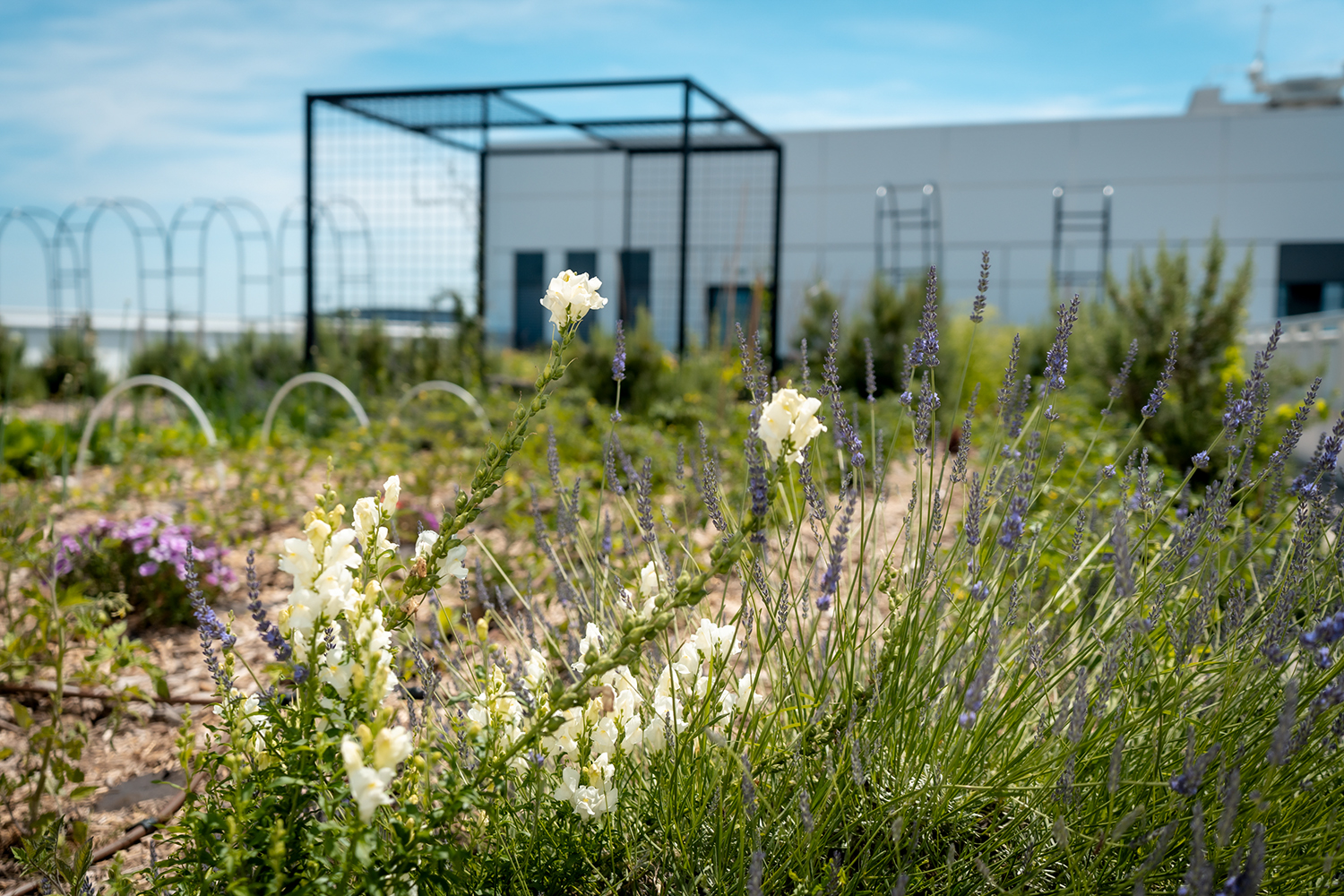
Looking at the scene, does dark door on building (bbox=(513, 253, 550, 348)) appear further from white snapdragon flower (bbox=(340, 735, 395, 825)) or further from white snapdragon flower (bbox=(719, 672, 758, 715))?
white snapdragon flower (bbox=(340, 735, 395, 825))

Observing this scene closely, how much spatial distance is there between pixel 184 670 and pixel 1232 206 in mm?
17016

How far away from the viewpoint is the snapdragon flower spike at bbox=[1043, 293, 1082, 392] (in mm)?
1376

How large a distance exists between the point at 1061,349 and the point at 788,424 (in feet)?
2.18

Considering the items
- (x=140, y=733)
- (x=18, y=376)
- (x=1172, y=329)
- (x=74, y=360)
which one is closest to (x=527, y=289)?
(x=74, y=360)

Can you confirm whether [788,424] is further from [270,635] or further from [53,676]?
[53,676]

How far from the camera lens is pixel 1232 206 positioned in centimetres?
1538

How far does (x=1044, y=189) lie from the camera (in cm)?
1574

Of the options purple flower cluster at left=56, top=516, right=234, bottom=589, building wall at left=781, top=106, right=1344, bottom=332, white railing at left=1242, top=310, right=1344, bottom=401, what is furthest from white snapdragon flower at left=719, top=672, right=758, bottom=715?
building wall at left=781, top=106, right=1344, bottom=332

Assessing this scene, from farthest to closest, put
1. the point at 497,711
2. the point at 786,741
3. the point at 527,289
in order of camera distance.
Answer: the point at 527,289
the point at 786,741
the point at 497,711

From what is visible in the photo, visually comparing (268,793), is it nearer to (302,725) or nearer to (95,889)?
(302,725)

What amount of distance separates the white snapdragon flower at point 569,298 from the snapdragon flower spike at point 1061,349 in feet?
2.19

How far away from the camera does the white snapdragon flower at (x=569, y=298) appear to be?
1202 millimetres

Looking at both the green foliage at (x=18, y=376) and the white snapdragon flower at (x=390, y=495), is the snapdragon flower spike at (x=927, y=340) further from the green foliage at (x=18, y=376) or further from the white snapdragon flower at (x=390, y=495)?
the green foliage at (x=18, y=376)

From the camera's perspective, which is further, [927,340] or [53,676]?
[53,676]
